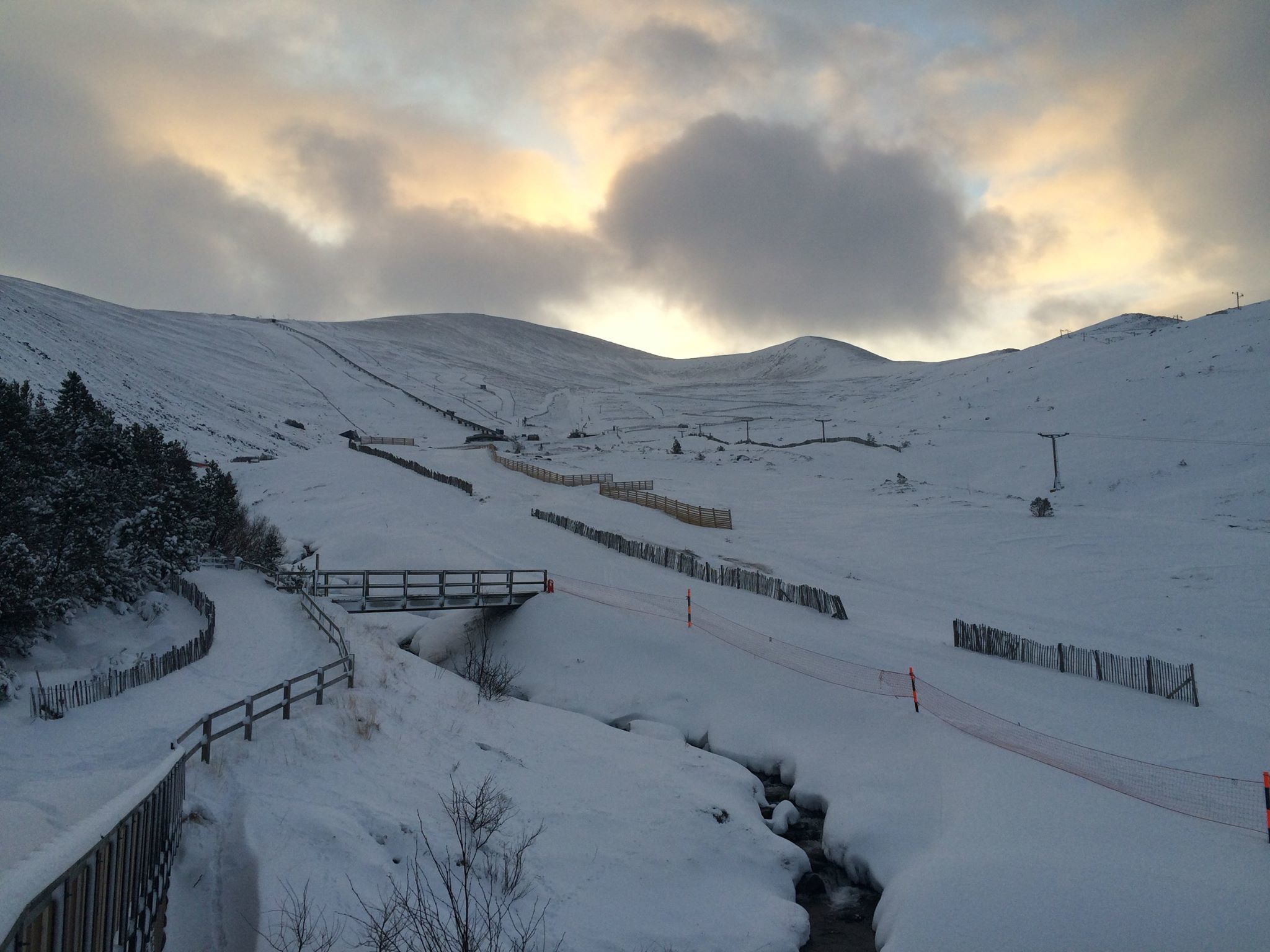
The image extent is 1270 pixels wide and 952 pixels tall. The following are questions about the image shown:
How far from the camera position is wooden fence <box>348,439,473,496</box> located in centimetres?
5165

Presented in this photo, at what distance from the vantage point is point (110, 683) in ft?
49.7

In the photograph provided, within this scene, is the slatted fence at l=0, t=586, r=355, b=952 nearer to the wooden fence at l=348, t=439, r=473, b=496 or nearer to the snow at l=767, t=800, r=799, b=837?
the snow at l=767, t=800, r=799, b=837

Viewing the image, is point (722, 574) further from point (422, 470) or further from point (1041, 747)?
point (422, 470)

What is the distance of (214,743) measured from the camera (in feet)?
38.8

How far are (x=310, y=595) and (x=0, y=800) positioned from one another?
16340 millimetres

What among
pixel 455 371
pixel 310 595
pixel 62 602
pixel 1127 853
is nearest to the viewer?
pixel 1127 853

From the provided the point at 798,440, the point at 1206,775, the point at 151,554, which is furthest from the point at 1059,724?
the point at 798,440

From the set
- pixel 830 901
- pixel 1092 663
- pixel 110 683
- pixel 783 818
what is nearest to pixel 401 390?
pixel 110 683

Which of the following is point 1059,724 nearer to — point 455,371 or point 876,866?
point 876,866

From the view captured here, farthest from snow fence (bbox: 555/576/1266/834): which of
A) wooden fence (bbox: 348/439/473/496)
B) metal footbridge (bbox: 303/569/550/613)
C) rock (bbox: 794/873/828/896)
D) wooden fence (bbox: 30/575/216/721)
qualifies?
wooden fence (bbox: 348/439/473/496)

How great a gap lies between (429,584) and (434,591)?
3.69 metres

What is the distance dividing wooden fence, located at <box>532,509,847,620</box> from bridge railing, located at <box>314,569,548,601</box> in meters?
4.92

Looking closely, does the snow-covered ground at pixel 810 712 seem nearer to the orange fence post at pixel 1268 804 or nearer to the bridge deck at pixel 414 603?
the orange fence post at pixel 1268 804

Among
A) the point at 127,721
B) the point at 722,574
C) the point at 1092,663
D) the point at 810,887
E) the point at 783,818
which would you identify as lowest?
the point at 810,887
